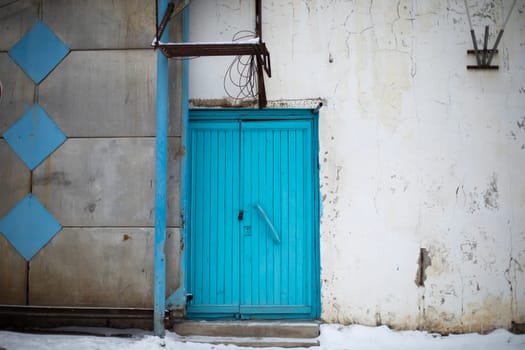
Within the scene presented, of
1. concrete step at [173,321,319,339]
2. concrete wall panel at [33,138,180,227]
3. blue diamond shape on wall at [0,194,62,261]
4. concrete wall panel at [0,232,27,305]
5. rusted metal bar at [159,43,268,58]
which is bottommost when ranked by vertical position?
concrete step at [173,321,319,339]

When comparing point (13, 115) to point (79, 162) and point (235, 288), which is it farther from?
point (235, 288)

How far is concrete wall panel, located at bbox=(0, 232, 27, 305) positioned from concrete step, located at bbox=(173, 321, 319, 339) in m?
1.79

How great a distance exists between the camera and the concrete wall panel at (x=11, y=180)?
5074 millimetres

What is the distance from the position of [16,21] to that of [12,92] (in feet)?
2.72

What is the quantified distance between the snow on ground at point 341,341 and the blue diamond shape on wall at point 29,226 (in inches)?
36.4

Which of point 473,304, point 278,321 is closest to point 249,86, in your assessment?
point 278,321

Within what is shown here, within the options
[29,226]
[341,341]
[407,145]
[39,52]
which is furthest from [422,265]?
[39,52]

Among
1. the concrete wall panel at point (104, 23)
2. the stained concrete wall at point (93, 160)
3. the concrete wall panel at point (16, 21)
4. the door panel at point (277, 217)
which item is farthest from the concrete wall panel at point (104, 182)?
the concrete wall panel at point (16, 21)

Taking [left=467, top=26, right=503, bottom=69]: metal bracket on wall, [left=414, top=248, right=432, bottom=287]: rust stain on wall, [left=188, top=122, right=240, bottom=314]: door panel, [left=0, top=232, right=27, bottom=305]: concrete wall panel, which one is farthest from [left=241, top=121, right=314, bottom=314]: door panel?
[left=0, top=232, right=27, bottom=305]: concrete wall panel

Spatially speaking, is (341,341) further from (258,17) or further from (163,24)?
(163,24)

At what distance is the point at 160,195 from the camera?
470cm

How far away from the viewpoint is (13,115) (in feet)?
16.9

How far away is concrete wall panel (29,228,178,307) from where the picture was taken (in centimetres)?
491

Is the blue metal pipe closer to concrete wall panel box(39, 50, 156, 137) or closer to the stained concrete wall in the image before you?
the stained concrete wall
